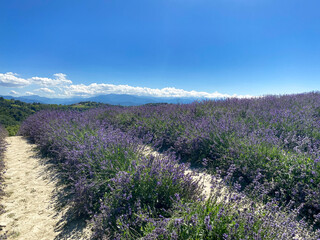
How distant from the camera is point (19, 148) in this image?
5.61 metres

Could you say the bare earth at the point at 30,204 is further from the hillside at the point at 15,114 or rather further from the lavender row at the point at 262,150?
the hillside at the point at 15,114

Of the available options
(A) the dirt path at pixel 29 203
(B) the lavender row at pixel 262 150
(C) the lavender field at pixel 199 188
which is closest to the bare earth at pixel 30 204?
(A) the dirt path at pixel 29 203

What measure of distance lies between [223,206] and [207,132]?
2.49m

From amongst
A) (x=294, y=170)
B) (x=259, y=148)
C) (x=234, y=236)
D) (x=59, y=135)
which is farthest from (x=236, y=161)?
(x=59, y=135)

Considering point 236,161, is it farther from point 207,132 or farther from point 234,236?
point 234,236

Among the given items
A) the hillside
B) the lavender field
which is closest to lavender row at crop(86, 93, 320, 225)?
the lavender field

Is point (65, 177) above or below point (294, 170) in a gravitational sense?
below

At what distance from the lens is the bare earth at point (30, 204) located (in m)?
2.12

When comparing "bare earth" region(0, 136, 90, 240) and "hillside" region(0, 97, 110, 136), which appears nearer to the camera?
"bare earth" region(0, 136, 90, 240)

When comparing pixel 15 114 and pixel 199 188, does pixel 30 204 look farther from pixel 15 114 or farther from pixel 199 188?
pixel 15 114

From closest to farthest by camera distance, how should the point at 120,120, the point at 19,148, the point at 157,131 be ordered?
the point at 157,131 → the point at 19,148 → the point at 120,120

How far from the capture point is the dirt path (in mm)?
2133

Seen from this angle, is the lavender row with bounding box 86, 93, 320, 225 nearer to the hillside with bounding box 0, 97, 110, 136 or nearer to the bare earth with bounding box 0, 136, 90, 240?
the bare earth with bounding box 0, 136, 90, 240

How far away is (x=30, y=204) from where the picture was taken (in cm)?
268
